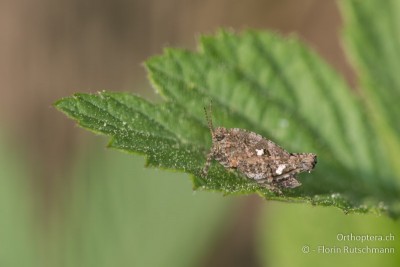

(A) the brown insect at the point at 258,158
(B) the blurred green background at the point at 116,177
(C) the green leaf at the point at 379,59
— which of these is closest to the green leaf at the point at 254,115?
(A) the brown insect at the point at 258,158

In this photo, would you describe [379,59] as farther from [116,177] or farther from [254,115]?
[116,177]

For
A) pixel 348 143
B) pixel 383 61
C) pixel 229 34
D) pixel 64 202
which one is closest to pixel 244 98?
pixel 229 34

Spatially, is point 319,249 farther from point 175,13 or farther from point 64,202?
point 175,13

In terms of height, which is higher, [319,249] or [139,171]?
[139,171]

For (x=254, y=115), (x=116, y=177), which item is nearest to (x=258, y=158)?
(x=254, y=115)

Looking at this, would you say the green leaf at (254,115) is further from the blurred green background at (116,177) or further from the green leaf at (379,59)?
the blurred green background at (116,177)
